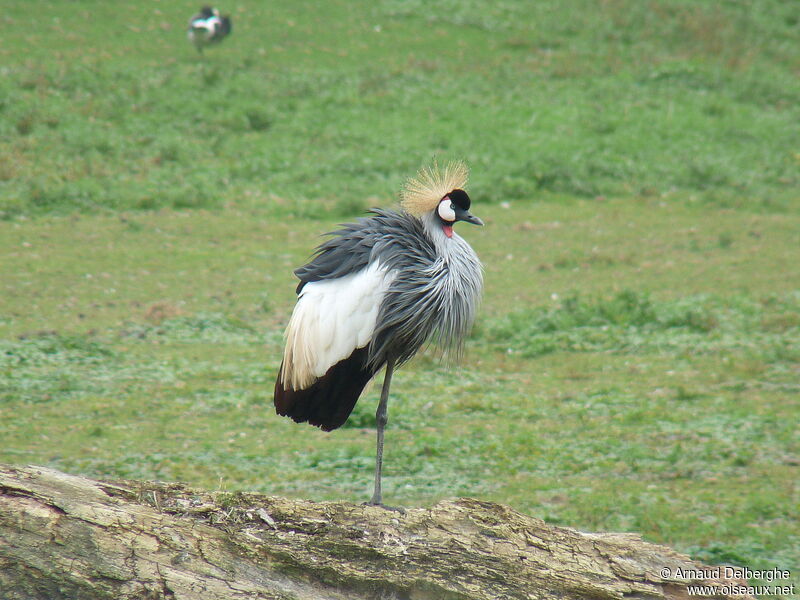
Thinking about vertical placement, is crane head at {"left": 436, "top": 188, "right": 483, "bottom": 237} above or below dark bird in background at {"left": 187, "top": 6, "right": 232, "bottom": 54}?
below

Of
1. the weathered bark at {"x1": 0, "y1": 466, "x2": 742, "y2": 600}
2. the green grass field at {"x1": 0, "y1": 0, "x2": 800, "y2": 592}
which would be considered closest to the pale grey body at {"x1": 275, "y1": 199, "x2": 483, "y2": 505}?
the weathered bark at {"x1": 0, "y1": 466, "x2": 742, "y2": 600}

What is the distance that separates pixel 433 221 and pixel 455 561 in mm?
→ 2041

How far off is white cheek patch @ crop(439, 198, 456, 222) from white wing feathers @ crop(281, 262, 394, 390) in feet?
1.71

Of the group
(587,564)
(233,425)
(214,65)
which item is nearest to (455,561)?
(587,564)

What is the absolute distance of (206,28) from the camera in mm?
17297

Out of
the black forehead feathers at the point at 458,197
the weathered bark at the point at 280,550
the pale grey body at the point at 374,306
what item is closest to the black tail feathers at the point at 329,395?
the pale grey body at the point at 374,306

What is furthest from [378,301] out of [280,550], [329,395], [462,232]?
[462,232]

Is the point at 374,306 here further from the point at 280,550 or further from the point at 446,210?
the point at 280,550

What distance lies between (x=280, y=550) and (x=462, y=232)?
29.9ft

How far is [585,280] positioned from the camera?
11875 mm

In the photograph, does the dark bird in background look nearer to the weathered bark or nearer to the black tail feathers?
the black tail feathers

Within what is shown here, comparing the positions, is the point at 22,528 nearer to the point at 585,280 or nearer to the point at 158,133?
the point at 585,280

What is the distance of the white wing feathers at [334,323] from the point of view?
5.25m

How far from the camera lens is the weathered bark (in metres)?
4.01
